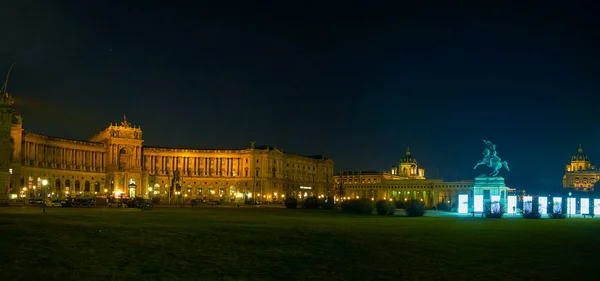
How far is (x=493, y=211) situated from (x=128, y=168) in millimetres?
128333

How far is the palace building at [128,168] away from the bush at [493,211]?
3084 inches

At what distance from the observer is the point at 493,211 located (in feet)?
216

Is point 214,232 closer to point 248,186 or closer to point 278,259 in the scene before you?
point 278,259

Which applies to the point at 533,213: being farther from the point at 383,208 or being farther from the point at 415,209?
the point at 383,208

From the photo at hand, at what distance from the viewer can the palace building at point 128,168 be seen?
140 meters

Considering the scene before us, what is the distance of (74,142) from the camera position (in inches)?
6462

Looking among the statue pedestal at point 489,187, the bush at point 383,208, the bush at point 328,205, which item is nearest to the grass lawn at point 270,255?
the bush at point 383,208

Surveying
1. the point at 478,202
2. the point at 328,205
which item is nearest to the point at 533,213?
the point at 478,202

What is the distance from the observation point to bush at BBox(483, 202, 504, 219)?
64.2 metres

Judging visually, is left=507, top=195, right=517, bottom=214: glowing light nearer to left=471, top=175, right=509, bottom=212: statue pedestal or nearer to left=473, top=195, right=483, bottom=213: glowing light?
left=471, top=175, right=509, bottom=212: statue pedestal

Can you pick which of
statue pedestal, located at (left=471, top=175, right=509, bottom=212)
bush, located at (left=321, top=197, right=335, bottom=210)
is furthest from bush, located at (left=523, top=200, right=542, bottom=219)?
bush, located at (left=321, top=197, right=335, bottom=210)

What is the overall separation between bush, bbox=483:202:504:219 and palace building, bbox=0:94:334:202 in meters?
78.3

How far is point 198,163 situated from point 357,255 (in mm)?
169435

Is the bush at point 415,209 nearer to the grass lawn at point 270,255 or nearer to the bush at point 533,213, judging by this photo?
the bush at point 533,213
